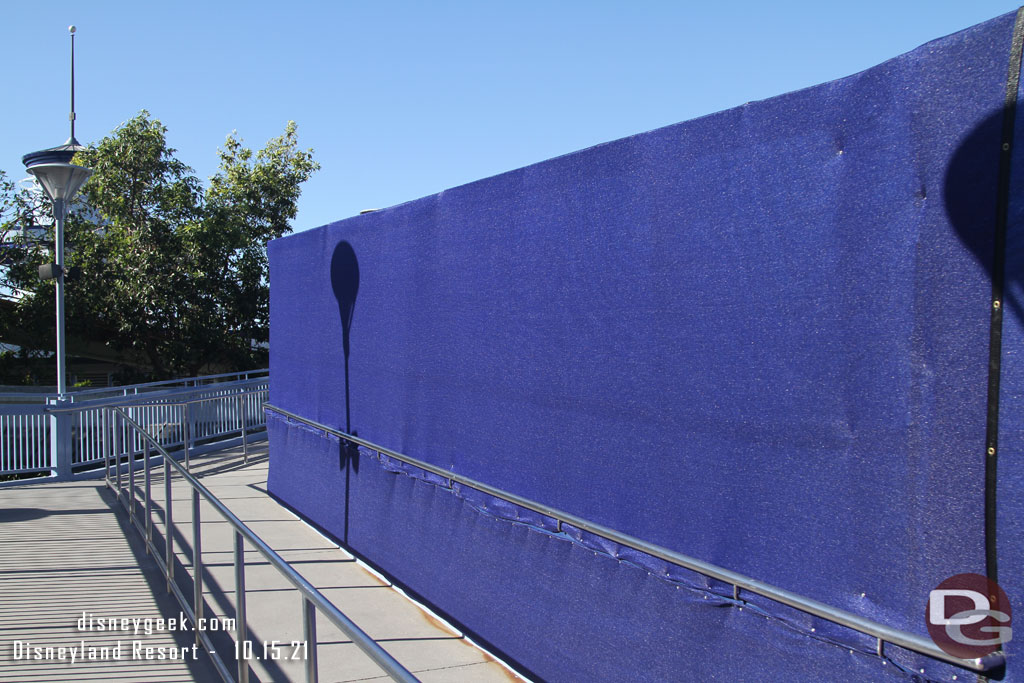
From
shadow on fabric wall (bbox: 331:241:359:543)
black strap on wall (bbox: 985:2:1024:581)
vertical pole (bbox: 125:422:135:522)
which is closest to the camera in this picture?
black strap on wall (bbox: 985:2:1024:581)

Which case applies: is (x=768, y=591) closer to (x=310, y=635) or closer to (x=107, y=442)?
(x=310, y=635)

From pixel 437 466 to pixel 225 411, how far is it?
8183 millimetres

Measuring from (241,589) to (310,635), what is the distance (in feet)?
4.25

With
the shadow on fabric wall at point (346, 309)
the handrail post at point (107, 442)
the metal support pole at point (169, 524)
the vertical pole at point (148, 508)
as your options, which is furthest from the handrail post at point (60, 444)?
the metal support pole at point (169, 524)

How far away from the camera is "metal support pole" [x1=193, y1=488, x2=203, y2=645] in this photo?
16.5ft

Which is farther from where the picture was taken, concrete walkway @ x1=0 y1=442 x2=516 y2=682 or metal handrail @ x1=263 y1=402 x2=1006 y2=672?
concrete walkway @ x1=0 y1=442 x2=516 y2=682

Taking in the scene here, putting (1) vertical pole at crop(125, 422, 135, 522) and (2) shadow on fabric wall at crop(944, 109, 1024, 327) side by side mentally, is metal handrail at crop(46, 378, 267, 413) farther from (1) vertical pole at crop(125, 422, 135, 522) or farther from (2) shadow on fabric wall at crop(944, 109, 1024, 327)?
(2) shadow on fabric wall at crop(944, 109, 1024, 327)

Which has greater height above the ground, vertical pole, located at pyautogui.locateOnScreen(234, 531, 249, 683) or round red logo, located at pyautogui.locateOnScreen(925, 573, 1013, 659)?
round red logo, located at pyautogui.locateOnScreen(925, 573, 1013, 659)

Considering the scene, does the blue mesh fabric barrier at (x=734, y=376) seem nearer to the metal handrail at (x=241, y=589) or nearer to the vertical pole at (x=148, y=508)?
the metal handrail at (x=241, y=589)

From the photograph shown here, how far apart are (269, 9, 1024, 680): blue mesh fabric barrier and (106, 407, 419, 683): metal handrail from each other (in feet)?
4.44

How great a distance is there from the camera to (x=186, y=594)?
562 cm

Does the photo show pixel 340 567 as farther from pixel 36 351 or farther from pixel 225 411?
pixel 36 351

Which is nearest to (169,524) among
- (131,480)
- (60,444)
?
(131,480)

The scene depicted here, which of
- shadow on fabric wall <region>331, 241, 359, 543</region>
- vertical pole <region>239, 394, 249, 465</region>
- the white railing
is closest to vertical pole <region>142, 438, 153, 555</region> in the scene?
shadow on fabric wall <region>331, 241, 359, 543</region>
